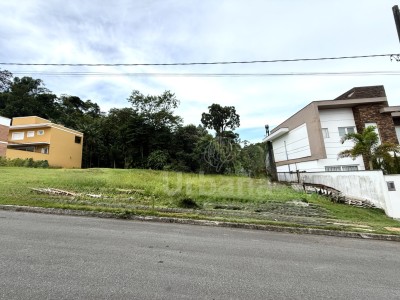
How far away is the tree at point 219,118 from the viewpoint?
44.1 meters


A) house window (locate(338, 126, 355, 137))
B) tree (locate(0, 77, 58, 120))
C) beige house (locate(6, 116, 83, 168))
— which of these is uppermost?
tree (locate(0, 77, 58, 120))

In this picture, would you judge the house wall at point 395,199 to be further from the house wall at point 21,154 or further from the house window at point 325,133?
the house wall at point 21,154

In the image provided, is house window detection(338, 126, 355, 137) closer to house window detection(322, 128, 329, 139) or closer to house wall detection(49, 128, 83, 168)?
house window detection(322, 128, 329, 139)

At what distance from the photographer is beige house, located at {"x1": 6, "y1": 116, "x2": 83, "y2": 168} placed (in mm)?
29641

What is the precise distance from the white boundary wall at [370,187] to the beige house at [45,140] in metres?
29.8

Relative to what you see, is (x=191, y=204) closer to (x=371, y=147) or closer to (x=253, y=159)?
(x=371, y=147)

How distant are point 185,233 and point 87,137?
35626mm

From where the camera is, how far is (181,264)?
12.4 ft

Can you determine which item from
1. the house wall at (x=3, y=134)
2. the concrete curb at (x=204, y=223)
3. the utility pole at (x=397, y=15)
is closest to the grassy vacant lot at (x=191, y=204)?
the concrete curb at (x=204, y=223)

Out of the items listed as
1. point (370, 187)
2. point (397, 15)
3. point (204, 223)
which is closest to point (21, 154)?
point (204, 223)

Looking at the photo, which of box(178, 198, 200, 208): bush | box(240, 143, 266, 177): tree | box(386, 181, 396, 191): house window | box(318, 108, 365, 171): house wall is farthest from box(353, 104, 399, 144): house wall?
box(178, 198, 200, 208): bush

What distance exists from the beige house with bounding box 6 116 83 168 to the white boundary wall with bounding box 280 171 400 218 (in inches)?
1174

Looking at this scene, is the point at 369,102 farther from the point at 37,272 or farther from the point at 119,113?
the point at 119,113

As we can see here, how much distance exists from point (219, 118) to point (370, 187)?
33.0 m
